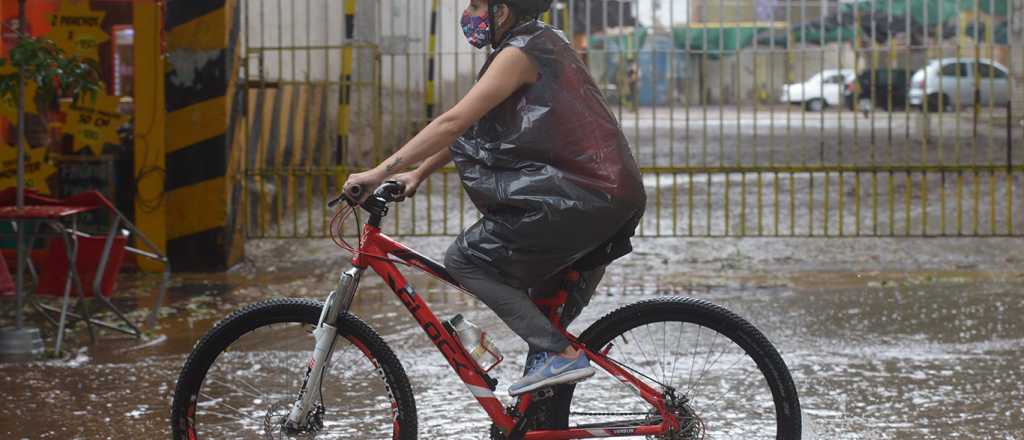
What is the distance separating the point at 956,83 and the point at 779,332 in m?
3.50

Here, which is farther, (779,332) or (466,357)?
(779,332)

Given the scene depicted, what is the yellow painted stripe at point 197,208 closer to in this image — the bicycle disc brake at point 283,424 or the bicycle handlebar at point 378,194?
the bicycle disc brake at point 283,424

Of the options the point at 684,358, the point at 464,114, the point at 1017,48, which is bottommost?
the point at 684,358

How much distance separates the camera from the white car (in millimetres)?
10500

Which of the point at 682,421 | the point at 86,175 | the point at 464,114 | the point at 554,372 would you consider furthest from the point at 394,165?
the point at 86,175

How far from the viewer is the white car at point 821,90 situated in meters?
10.5

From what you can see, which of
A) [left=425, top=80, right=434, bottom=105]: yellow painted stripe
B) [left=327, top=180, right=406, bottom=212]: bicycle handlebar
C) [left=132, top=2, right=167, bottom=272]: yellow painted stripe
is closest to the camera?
[left=327, top=180, right=406, bottom=212]: bicycle handlebar

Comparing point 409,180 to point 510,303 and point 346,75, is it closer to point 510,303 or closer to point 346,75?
point 510,303

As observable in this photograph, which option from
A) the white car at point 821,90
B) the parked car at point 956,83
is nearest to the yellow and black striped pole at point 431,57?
the white car at point 821,90

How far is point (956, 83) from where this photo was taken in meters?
10.2

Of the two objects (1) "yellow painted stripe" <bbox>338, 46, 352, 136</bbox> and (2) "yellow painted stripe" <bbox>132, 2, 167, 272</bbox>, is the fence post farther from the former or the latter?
(2) "yellow painted stripe" <bbox>132, 2, 167, 272</bbox>

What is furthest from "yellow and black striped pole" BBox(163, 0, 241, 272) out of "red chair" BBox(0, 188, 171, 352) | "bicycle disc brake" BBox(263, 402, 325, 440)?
"bicycle disc brake" BBox(263, 402, 325, 440)

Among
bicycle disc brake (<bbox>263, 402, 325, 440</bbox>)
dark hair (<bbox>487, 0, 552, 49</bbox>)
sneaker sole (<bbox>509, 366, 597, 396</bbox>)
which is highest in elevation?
dark hair (<bbox>487, 0, 552, 49</bbox>)

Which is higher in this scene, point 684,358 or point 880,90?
point 880,90
